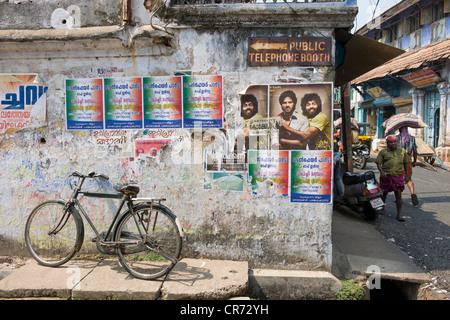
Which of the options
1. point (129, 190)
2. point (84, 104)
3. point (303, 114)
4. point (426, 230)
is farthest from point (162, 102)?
point (426, 230)

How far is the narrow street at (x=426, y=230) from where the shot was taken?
13.4 feet

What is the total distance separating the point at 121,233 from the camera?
3.59m

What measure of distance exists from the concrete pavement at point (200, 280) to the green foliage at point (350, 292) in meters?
0.09

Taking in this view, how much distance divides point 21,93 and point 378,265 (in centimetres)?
489

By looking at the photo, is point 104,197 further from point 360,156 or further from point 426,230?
point 360,156

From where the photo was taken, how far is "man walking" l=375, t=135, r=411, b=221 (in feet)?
20.4

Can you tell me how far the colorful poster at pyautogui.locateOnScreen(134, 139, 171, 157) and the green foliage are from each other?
2585 mm

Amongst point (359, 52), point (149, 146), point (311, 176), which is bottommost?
point (311, 176)

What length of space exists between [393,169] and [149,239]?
4937 millimetres

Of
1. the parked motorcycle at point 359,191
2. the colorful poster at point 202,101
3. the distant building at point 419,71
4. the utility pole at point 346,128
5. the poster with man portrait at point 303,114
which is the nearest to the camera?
the poster with man portrait at point 303,114

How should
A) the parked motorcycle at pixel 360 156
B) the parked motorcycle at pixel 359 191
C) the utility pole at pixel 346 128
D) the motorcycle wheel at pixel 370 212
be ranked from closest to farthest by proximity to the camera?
the parked motorcycle at pixel 359 191 < the motorcycle wheel at pixel 370 212 < the utility pole at pixel 346 128 < the parked motorcycle at pixel 360 156

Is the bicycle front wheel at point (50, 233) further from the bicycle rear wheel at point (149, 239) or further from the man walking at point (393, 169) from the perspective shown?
the man walking at point (393, 169)

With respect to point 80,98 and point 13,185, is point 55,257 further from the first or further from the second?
point 80,98

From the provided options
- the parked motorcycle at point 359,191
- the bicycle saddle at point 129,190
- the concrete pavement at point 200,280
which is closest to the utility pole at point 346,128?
the parked motorcycle at point 359,191
